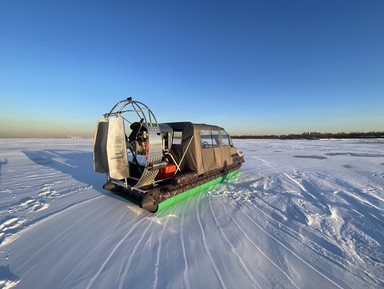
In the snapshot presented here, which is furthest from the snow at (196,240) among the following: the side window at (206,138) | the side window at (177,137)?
the side window at (177,137)

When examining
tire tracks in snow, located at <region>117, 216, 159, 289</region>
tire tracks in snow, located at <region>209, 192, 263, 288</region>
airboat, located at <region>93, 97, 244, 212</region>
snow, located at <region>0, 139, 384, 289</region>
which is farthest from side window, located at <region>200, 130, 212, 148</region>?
tire tracks in snow, located at <region>117, 216, 159, 289</region>

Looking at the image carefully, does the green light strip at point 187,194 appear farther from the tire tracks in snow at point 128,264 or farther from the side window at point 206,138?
the side window at point 206,138

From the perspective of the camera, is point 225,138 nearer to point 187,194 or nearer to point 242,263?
point 187,194

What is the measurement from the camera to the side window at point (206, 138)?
21.2 ft

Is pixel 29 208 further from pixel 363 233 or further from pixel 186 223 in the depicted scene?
pixel 363 233

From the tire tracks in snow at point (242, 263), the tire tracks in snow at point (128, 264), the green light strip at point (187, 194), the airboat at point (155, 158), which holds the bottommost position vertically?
the tire tracks in snow at point (242, 263)

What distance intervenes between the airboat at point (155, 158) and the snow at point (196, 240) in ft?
1.46

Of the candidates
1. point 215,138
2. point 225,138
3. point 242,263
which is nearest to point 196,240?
point 242,263

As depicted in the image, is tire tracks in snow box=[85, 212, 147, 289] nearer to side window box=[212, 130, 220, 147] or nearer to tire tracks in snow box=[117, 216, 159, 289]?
tire tracks in snow box=[117, 216, 159, 289]

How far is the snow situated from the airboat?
0.45 metres

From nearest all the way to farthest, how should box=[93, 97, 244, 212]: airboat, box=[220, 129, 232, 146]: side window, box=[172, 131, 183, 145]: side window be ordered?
box=[93, 97, 244, 212]: airboat, box=[172, 131, 183, 145]: side window, box=[220, 129, 232, 146]: side window

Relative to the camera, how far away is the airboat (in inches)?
186

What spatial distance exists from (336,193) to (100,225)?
7161 mm

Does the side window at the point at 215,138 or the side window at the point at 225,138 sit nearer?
the side window at the point at 215,138
